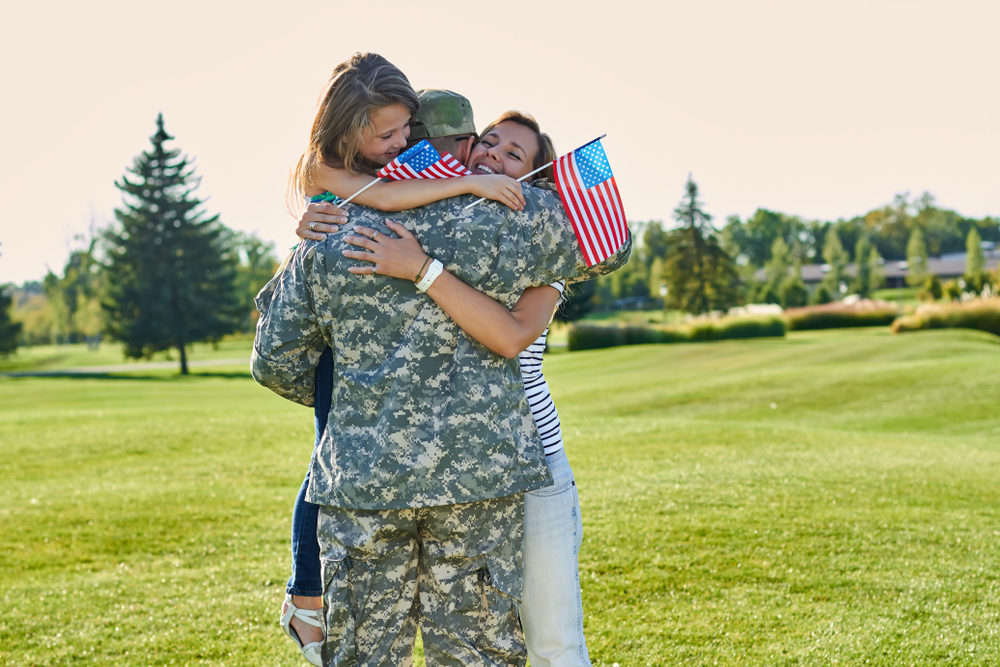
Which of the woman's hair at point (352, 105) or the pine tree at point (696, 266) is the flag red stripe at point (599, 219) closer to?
the woman's hair at point (352, 105)

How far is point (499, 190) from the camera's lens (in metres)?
2.19

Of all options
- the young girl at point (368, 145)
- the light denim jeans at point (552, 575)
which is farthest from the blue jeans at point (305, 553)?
the light denim jeans at point (552, 575)

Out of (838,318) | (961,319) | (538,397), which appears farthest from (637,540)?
(838,318)

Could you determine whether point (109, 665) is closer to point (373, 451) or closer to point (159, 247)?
point (373, 451)

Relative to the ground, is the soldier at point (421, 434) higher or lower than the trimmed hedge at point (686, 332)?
higher

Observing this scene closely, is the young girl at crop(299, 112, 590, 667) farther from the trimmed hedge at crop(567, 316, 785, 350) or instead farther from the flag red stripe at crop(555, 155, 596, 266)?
the trimmed hedge at crop(567, 316, 785, 350)

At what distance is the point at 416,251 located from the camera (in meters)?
2.17

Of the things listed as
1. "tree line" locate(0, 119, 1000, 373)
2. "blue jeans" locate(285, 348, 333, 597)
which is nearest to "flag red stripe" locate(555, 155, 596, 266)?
"blue jeans" locate(285, 348, 333, 597)

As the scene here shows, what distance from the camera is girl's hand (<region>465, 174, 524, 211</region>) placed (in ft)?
7.18

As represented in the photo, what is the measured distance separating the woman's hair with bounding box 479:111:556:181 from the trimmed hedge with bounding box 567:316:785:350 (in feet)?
100

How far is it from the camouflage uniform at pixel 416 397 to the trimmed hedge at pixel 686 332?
30937 mm

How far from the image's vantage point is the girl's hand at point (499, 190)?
2.19m

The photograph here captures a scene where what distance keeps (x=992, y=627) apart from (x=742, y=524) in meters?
1.95

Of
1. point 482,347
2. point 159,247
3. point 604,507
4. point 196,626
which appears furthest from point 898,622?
point 159,247
